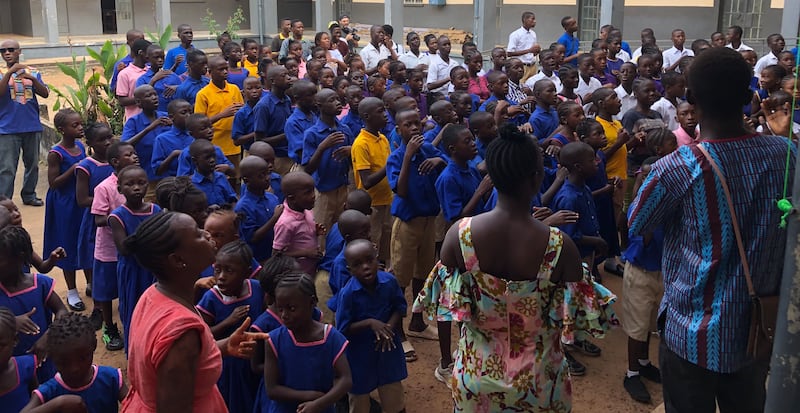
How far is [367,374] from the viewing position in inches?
151

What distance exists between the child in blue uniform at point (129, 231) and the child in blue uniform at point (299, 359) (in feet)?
4.97

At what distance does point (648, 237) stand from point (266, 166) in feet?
7.58

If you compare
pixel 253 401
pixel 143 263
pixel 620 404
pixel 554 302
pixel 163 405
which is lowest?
pixel 620 404

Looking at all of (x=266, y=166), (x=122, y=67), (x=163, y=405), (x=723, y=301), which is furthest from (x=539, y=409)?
(x=122, y=67)

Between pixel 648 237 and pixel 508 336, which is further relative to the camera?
pixel 648 237

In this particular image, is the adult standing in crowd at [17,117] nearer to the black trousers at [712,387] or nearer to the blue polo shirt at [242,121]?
the blue polo shirt at [242,121]

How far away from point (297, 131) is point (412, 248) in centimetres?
170

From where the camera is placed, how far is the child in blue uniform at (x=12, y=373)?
3049 mm

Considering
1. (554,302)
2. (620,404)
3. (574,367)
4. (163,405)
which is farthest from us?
(574,367)

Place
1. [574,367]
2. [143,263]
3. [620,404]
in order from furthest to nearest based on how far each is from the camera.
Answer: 1. [574,367]
2. [620,404]
3. [143,263]

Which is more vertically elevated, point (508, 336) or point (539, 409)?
point (508, 336)

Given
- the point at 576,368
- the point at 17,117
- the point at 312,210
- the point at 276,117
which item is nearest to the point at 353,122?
the point at 276,117

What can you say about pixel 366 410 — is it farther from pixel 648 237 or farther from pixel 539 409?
pixel 648 237

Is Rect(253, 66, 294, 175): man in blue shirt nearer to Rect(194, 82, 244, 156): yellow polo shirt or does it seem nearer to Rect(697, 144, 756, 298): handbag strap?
Rect(194, 82, 244, 156): yellow polo shirt
